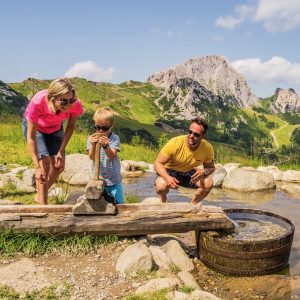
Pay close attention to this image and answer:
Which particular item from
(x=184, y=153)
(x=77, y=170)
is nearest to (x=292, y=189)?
(x=184, y=153)

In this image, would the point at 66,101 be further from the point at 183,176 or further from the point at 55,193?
the point at 55,193

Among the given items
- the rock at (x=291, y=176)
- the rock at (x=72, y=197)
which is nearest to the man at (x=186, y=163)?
the rock at (x=72, y=197)

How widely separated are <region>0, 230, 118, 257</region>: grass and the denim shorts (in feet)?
5.83

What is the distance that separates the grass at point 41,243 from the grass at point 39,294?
3.57 ft

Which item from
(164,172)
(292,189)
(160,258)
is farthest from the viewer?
(292,189)

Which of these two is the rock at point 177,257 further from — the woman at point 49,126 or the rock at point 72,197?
the rock at point 72,197

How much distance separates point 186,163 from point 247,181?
6227mm

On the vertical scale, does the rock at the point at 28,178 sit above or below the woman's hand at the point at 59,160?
below

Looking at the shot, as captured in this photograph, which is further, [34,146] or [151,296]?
[34,146]

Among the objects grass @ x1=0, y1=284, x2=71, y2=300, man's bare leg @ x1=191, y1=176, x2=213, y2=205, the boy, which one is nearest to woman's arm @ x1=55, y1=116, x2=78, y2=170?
the boy

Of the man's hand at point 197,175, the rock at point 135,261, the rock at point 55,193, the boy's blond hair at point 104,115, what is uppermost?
the boy's blond hair at point 104,115

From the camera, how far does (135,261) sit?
599cm

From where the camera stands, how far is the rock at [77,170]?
13.8 metres

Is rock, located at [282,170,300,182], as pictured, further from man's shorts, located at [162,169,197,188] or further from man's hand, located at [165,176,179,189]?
man's hand, located at [165,176,179,189]
